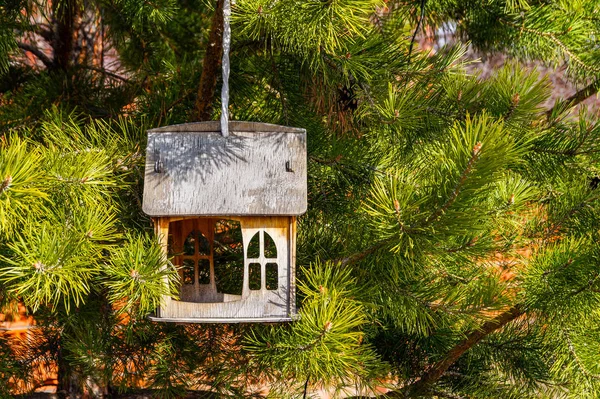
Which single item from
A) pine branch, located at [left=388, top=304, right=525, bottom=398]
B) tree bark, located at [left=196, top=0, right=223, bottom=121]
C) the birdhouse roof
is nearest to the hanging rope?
the birdhouse roof

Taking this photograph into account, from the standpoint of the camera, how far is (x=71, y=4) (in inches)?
49.3

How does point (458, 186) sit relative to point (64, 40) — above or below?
below

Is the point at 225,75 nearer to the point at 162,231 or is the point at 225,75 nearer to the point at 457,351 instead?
the point at 162,231

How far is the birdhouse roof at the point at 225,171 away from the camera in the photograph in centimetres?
74

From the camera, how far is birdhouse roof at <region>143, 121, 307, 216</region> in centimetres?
74

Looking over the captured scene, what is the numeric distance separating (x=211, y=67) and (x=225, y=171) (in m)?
0.27

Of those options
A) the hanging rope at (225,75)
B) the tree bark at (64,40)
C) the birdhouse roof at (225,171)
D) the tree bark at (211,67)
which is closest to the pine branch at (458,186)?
the birdhouse roof at (225,171)

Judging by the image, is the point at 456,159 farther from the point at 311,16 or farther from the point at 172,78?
the point at 172,78

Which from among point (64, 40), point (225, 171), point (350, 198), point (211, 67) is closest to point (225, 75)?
point (225, 171)

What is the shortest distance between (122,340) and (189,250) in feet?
0.58

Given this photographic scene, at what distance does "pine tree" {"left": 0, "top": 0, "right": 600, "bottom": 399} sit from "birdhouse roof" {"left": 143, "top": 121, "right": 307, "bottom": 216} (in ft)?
0.22

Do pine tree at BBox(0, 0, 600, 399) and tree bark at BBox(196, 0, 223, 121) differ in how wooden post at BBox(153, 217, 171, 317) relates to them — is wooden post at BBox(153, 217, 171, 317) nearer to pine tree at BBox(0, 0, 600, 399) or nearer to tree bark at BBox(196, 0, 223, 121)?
pine tree at BBox(0, 0, 600, 399)

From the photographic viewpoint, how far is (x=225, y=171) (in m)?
0.75

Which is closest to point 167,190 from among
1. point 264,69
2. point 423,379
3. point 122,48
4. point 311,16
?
point 311,16
